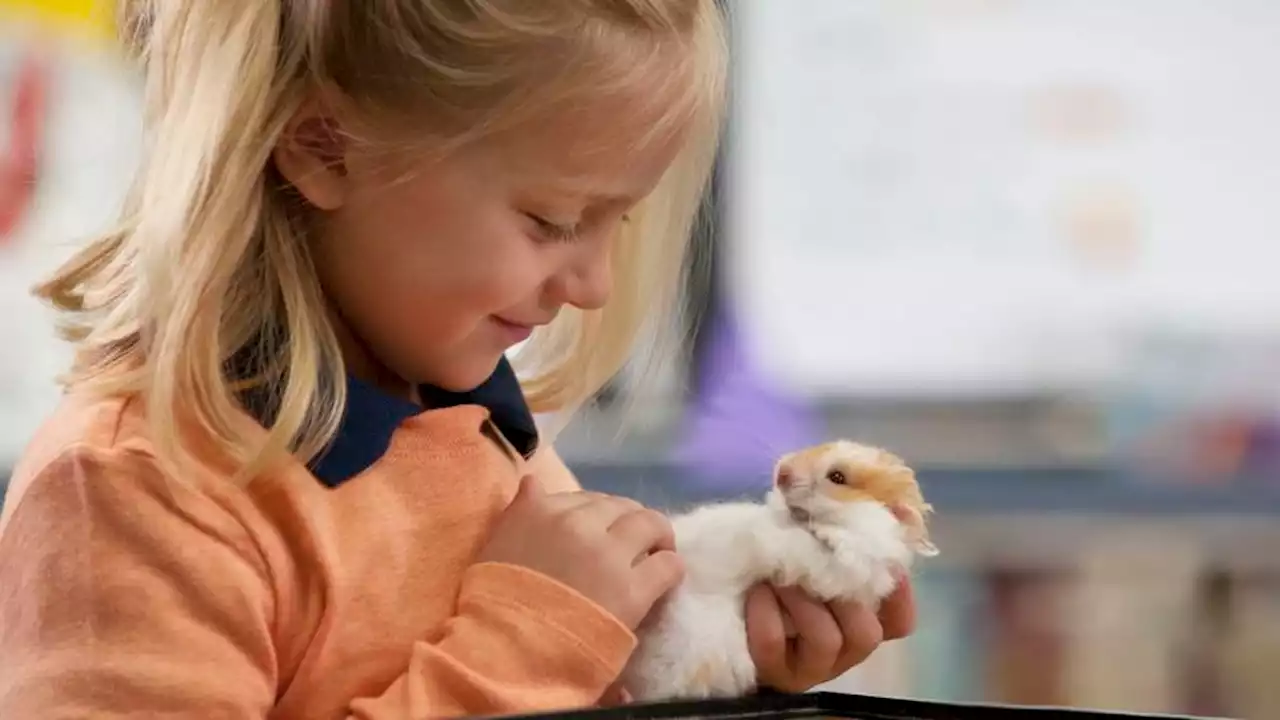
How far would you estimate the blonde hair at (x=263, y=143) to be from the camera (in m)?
0.66

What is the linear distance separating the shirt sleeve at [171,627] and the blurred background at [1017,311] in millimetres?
934

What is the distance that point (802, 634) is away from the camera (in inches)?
28.4

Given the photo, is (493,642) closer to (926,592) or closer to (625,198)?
(625,198)

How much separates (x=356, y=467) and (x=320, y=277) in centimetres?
9

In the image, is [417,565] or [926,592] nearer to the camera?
[417,565]

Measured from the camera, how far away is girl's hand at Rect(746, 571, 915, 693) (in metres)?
0.71

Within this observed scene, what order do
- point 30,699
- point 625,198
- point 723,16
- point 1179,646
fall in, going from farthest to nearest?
point 1179,646 < point 723,16 < point 625,198 < point 30,699

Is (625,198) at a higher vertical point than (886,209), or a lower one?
higher

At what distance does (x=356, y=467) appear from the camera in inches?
27.2

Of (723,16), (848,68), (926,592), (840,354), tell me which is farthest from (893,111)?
(723,16)

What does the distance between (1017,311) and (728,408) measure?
33 centimetres

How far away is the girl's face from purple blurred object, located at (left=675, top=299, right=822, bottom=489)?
793 millimetres

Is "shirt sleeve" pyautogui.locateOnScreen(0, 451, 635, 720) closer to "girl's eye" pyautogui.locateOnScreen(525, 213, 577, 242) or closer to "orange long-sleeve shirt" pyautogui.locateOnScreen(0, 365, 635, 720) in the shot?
"orange long-sleeve shirt" pyautogui.locateOnScreen(0, 365, 635, 720)

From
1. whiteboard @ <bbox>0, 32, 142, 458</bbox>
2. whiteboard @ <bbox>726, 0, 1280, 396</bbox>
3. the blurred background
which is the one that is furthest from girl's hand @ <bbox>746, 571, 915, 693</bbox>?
whiteboard @ <bbox>726, 0, 1280, 396</bbox>
